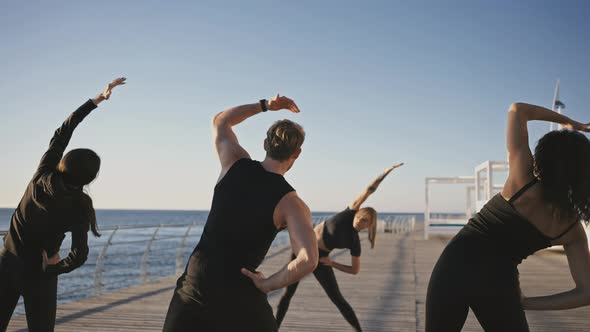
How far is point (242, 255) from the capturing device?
66.8 inches

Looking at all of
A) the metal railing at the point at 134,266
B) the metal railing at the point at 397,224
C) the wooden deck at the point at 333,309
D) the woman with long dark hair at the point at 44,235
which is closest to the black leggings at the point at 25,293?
the woman with long dark hair at the point at 44,235

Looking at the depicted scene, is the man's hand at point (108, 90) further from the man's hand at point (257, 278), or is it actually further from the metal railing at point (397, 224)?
the metal railing at point (397, 224)

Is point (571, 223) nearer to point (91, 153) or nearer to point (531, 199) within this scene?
point (531, 199)

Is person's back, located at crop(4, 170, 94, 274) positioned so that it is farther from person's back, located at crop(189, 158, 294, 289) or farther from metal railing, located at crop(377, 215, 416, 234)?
metal railing, located at crop(377, 215, 416, 234)

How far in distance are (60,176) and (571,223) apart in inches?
78.1

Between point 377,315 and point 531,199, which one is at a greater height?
point 531,199

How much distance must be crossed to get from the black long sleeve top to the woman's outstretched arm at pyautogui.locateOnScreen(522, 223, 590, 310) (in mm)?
1808

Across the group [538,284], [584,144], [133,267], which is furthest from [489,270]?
[133,267]

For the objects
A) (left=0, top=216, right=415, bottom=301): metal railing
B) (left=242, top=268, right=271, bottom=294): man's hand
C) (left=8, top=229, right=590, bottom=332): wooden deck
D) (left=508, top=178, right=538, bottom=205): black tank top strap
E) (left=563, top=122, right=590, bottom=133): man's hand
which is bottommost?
(left=0, top=216, right=415, bottom=301): metal railing

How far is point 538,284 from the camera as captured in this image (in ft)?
28.5

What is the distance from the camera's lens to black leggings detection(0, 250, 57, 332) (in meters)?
→ 2.18

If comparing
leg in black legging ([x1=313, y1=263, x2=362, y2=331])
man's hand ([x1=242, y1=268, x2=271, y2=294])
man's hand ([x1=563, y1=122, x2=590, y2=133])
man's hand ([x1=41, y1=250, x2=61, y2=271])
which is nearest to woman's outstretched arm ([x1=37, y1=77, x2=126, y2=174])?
man's hand ([x1=41, y1=250, x2=61, y2=271])

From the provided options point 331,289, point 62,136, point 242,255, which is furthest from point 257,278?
point 331,289

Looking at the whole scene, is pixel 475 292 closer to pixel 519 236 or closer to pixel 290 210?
pixel 519 236
